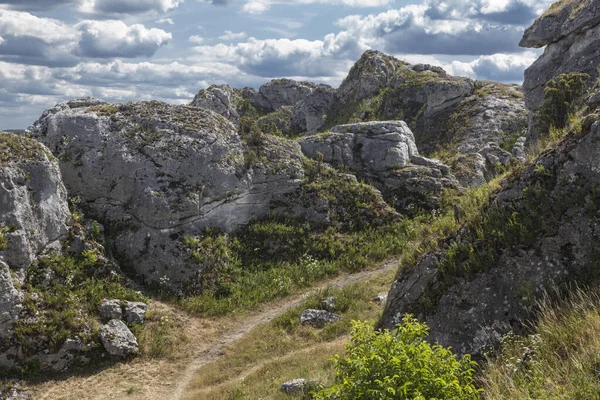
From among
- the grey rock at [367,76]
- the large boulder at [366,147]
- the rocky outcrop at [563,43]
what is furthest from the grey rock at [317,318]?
the grey rock at [367,76]

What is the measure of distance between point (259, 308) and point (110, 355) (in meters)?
7.79

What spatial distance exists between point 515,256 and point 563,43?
32652 millimetres

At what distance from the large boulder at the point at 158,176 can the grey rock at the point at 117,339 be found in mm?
4543

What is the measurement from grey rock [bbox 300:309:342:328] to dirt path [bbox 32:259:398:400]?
6.24ft

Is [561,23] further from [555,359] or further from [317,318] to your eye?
[555,359]

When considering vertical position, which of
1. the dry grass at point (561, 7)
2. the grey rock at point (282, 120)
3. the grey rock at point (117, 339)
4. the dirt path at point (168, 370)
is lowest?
the dirt path at point (168, 370)

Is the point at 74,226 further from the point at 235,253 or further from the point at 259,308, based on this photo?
the point at 259,308

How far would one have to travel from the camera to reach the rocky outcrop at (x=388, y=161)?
35281 millimetres

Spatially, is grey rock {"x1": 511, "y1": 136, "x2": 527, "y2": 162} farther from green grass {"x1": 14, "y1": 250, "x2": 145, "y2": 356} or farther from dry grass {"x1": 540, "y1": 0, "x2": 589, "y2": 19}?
green grass {"x1": 14, "y1": 250, "x2": 145, "y2": 356}

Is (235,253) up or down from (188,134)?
down

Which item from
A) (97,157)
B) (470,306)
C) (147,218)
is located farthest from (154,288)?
(470,306)

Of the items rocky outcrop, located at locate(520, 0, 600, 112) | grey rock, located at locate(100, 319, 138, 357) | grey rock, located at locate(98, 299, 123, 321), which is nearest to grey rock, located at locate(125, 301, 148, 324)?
grey rock, located at locate(98, 299, 123, 321)

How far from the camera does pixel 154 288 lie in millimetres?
25234

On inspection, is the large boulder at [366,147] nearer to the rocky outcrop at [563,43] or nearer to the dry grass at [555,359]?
the rocky outcrop at [563,43]
